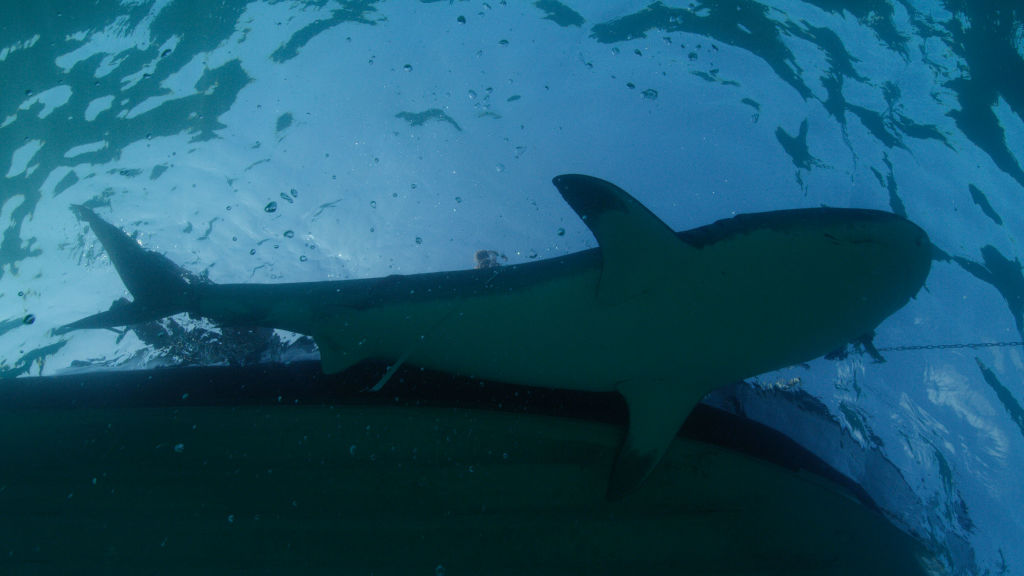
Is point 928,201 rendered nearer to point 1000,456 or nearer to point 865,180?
point 865,180

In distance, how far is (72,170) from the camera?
9742mm

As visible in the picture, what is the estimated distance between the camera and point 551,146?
8648 millimetres

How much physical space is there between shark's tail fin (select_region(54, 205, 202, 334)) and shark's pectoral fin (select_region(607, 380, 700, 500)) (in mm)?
4411

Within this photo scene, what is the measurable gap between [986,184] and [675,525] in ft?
27.8

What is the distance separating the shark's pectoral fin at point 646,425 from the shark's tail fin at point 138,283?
441 cm

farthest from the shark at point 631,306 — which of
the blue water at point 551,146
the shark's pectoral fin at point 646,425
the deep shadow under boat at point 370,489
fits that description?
the blue water at point 551,146

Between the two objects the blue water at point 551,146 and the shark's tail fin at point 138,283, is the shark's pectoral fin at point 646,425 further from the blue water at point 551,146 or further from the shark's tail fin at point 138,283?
the shark's tail fin at point 138,283

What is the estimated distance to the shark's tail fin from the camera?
169 inches

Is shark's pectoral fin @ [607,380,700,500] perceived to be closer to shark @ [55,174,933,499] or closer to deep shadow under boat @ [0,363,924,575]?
shark @ [55,174,933,499]

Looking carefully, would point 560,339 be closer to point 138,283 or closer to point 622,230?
point 622,230

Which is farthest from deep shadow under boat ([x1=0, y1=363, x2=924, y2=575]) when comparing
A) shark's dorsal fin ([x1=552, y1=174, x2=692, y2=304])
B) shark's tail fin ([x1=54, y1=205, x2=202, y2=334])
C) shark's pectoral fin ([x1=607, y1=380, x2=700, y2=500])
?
shark's dorsal fin ([x1=552, y1=174, x2=692, y2=304])

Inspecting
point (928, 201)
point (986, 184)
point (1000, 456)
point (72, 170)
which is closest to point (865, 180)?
point (928, 201)

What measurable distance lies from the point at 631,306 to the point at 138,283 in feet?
16.4

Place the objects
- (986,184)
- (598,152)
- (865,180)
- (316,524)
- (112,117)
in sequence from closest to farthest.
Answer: (316,524)
(986,184)
(865,180)
(598,152)
(112,117)
